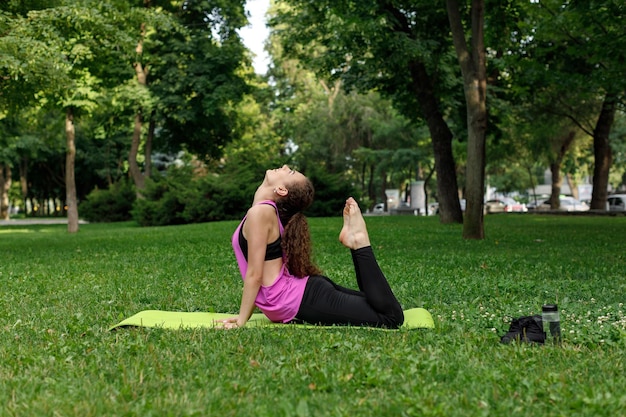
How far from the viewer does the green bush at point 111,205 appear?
42906mm

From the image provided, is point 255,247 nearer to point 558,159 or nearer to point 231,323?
point 231,323

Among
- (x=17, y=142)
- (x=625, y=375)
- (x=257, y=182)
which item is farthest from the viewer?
(x=17, y=142)

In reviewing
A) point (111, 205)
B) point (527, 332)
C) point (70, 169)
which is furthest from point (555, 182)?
point (527, 332)

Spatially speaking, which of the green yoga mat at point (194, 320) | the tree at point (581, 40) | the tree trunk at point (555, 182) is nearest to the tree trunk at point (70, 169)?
the tree at point (581, 40)

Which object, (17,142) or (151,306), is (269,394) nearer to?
(151,306)

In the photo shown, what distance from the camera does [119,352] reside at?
5.36 meters

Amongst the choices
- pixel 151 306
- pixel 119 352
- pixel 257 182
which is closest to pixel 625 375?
pixel 119 352

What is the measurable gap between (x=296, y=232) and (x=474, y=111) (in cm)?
1191

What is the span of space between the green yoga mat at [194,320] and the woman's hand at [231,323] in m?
→ 0.09

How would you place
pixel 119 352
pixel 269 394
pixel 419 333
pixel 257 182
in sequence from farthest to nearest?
pixel 257 182
pixel 419 333
pixel 119 352
pixel 269 394

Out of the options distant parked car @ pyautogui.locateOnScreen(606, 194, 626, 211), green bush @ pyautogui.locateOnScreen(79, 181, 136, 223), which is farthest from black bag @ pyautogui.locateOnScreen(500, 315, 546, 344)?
distant parked car @ pyautogui.locateOnScreen(606, 194, 626, 211)

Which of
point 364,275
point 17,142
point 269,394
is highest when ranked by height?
point 17,142

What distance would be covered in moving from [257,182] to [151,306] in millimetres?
25807

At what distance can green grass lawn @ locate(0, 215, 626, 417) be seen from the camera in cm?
404
